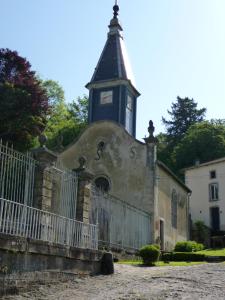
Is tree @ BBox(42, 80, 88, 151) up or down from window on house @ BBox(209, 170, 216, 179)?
up

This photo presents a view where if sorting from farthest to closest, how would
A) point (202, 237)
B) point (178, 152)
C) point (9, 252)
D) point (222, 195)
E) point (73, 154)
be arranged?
1. point (178, 152)
2. point (222, 195)
3. point (202, 237)
4. point (73, 154)
5. point (9, 252)

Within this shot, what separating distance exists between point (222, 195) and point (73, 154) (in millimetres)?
21410

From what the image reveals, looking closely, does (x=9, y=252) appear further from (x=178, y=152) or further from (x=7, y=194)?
(x=178, y=152)

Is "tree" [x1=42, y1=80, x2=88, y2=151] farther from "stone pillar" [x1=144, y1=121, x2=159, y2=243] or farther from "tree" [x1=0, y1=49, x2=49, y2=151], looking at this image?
"stone pillar" [x1=144, y1=121, x2=159, y2=243]

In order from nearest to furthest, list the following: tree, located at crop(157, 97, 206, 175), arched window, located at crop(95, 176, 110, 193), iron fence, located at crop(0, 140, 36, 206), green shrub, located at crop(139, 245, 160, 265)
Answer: iron fence, located at crop(0, 140, 36, 206), green shrub, located at crop(139, 245, 160, 265), arched window, located at crop(95, 176, 110, 193), tree, located at crop(157, 97, 206, 175)

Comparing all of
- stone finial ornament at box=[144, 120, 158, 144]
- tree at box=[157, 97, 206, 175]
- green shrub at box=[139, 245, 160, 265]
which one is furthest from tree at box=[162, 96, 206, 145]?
green shrub at box=[139, 245, 160, 265]

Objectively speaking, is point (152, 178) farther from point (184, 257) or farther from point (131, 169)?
point (184, 257)

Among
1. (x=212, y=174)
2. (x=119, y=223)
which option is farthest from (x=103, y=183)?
(x=212, y=174)

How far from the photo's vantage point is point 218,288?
11.5 metres

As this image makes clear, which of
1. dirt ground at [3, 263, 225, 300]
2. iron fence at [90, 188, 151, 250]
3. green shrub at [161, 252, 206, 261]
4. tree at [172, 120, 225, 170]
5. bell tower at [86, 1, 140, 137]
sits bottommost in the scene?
dirt ground at [3, 263, 225, 300]

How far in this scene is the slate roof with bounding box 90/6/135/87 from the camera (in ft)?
103

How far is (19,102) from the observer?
109 feet

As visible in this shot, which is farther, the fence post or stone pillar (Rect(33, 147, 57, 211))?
the fence post

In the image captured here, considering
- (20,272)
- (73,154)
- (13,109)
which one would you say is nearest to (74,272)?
(20,272)
